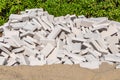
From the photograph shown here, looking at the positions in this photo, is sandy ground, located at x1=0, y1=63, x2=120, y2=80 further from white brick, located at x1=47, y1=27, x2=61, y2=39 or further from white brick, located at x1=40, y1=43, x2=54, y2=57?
white brick, located at x1=47, y1=27, x2=61, y2=39

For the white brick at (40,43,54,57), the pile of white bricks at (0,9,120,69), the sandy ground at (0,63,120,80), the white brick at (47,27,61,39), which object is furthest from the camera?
the white brick at (47,27,61,39)

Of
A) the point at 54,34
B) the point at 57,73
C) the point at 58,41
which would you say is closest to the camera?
the point at 57,73

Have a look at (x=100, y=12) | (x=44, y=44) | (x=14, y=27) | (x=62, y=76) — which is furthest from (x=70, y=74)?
(x=100, y=12)

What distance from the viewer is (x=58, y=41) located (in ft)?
26.0

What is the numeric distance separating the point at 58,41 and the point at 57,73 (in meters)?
1.13

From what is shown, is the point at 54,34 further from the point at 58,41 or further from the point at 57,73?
the point at 57,73

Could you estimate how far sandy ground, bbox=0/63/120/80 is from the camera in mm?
6754

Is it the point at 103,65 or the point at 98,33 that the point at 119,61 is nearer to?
the point at 103,65


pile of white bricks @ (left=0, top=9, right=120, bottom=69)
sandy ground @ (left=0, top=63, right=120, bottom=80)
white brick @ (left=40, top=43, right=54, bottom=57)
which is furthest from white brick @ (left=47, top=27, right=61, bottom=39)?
sandy ground @ (left=0, top=63, right=120, bottom=80)

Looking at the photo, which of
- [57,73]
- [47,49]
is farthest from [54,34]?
[57,73]

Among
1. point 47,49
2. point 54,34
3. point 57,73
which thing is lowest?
point 57,73

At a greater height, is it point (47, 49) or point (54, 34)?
point (54, 34)

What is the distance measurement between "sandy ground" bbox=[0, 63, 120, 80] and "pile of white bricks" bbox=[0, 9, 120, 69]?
0.78 feet

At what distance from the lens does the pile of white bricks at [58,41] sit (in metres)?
7.53
